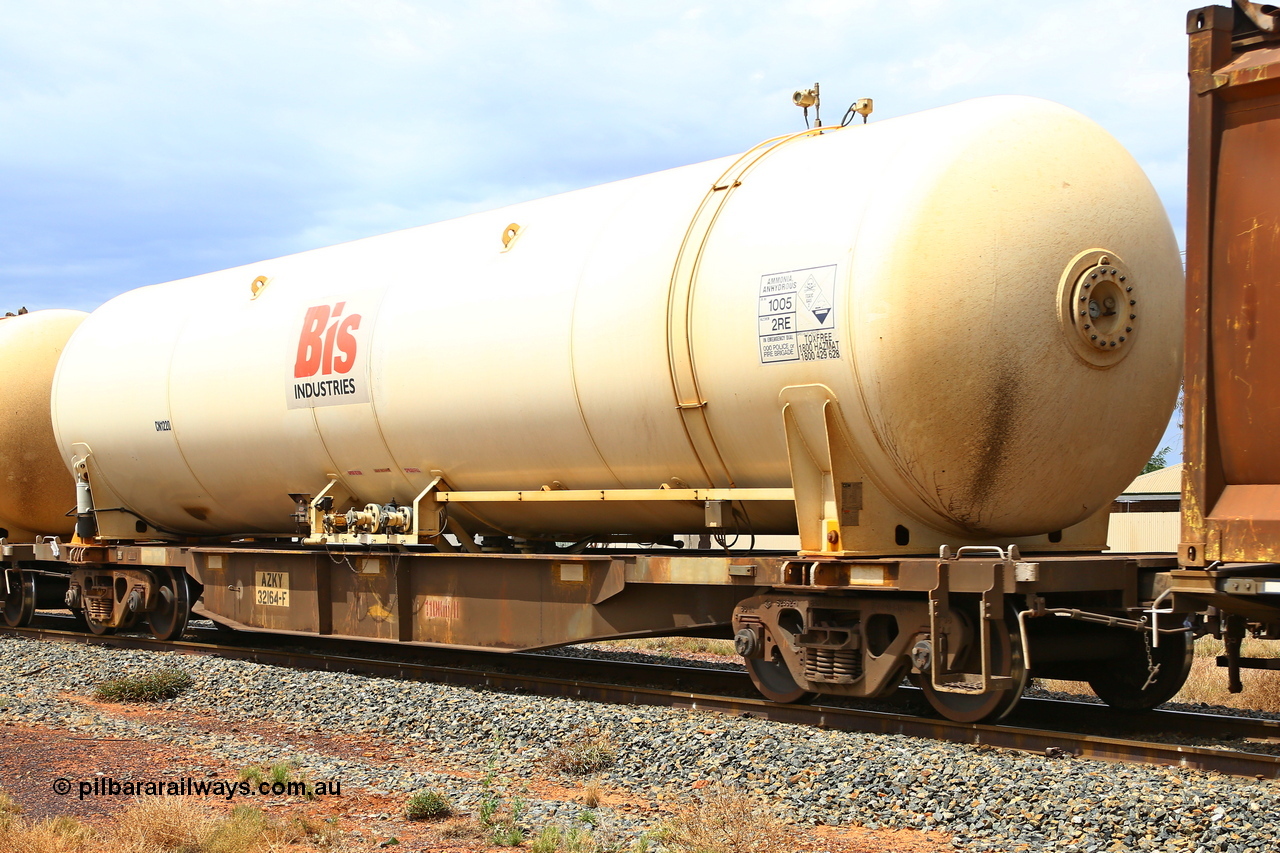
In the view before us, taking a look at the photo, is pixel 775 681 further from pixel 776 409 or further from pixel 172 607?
pixel 172 607

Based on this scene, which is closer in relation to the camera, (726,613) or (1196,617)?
(1196,617)

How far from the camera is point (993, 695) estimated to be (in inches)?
312

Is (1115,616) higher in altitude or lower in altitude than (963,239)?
lower

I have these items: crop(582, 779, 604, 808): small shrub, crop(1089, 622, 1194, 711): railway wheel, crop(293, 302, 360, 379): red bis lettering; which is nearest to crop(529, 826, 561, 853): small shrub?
crop(582, 779, 604, 808): small shrub

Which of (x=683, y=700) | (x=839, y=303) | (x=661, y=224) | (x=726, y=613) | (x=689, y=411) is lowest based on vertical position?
(x=683, y=700)

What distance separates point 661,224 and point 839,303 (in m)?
1.96

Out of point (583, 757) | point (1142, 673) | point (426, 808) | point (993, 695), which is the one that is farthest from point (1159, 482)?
point (426, 808)

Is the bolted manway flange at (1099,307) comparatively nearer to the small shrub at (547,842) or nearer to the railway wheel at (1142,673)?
the railway wheel at (1142,673)

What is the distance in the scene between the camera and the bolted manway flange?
776cm

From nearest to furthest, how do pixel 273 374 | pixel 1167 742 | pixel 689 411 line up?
1. pixel 1167 742
2. pixel 689 411
3. pixel 273 374

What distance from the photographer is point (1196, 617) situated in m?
7.34

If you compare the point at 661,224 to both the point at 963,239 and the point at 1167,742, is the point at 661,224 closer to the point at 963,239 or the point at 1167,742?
the point at 963,239

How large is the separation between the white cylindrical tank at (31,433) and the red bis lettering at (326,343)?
5989 mm

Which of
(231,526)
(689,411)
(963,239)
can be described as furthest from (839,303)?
(231,526)
